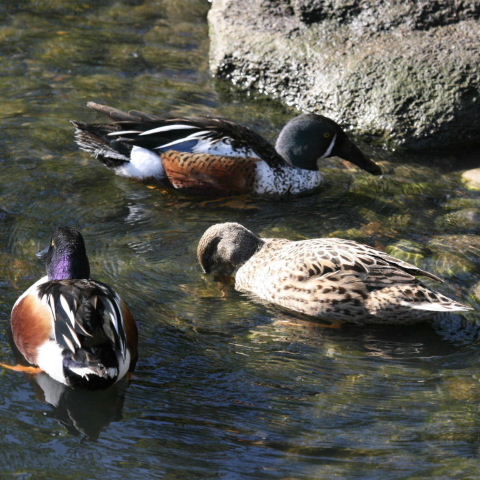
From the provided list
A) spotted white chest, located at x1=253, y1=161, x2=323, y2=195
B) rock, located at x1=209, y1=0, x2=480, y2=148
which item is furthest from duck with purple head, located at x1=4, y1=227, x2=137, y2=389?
rock, located at x1=209, y1=0, x2=480, y2=148

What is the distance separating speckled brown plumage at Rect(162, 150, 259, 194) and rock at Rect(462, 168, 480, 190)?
1.91 meters

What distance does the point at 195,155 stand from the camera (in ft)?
27.6

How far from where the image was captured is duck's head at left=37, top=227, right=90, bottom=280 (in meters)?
6.24

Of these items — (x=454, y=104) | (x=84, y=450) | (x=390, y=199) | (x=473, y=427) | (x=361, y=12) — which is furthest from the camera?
(x=361, y=12)

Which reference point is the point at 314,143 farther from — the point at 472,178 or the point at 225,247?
the point at 225,247

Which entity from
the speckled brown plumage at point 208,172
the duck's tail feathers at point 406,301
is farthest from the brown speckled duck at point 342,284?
the speckled brown plumage at point 208,172

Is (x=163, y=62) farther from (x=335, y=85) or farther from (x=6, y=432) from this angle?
(x=6, y=432)

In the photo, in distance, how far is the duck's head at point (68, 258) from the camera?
6.24 m

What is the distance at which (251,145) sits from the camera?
8.48 m

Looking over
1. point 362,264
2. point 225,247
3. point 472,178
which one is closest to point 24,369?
point 225,247

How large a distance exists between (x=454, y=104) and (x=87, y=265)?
14.6 ft

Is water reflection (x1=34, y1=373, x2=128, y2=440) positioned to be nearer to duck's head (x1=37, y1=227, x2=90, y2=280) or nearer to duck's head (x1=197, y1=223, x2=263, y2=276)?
duck's head (x1=37, y1=227, x2=90, y2=280)

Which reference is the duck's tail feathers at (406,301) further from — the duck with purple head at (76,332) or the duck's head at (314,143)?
the duck's head at (314,143)

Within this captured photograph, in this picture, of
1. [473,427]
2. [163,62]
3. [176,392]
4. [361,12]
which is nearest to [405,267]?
[473,427]
